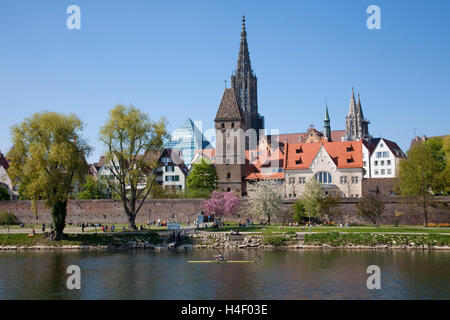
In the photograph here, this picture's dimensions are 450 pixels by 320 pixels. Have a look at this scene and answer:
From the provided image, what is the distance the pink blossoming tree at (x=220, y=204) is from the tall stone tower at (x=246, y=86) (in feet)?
247

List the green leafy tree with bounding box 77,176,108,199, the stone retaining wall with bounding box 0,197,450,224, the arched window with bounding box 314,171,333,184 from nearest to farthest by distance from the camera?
the stone retaining wall with bounding box 0,197,450,224, the arched window with bounding box 314,171,333,184, the green leafy tree with bounding box 77,176,108,199

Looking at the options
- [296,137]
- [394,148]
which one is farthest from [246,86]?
[394,148]

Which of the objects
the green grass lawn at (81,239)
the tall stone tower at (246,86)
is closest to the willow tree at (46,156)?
the green grass lawn at (81,239)

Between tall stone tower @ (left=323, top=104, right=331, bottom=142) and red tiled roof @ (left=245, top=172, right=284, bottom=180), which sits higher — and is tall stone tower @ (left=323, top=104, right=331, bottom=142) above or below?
above

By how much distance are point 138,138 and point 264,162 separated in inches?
1719

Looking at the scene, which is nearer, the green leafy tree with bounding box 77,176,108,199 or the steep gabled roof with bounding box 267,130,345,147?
the green leafy tree with bounding box 77,176,108,199

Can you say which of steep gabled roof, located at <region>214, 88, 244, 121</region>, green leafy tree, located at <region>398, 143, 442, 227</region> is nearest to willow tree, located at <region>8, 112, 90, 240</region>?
steep gabled roof, located at <region>214, 88, 244, 121</region>

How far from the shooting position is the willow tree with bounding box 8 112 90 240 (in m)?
54.2

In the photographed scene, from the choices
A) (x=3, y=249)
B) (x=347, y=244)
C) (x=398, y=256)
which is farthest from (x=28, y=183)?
(x=398, y=256)

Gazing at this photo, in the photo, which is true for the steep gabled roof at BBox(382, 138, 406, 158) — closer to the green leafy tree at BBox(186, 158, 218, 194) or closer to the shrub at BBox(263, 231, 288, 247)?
the green leafy tree at BBox(186, 158, 218, 194)

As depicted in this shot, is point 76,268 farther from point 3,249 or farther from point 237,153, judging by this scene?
point 237,153

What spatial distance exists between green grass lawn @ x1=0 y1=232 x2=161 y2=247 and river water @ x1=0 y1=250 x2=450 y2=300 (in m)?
6.11

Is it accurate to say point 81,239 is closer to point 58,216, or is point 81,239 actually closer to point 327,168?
point 58,216

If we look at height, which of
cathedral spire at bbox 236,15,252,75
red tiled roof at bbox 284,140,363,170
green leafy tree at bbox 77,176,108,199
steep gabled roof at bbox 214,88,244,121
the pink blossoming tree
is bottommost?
the pink blossoming tree
